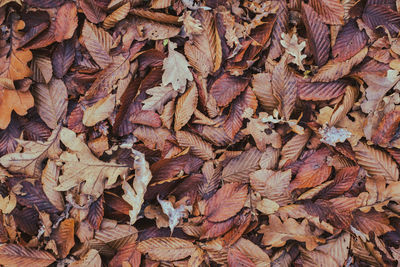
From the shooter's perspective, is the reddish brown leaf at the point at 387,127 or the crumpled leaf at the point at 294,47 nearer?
the reddish brown leaf at the point at 387,127

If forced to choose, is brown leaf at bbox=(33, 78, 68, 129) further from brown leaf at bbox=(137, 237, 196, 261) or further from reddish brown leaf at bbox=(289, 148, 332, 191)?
reddish brown leaf at bbox=(289, 148, 332, 191)

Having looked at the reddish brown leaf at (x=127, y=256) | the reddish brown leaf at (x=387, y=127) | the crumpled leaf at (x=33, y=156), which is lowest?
the reddish brown leaf at (x=127, y=256)

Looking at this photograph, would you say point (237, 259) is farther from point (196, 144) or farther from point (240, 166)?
point (196, 144)

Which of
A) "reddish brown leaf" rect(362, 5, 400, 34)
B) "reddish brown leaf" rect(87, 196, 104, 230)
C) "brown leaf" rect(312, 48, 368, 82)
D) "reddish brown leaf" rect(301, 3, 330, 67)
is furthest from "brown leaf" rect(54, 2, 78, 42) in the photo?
"reddish brown leaf" rect(362, 5, 400, 34)

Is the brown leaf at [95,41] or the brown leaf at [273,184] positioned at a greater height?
the brown leaf at [95,41]

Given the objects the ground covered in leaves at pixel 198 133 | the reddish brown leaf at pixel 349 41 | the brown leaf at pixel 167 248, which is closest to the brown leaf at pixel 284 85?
the ground covered in leaves at pixel 198 133

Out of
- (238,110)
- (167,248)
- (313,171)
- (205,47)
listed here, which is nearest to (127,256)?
(167,248)

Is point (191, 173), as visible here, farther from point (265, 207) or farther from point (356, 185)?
point (356, 185)

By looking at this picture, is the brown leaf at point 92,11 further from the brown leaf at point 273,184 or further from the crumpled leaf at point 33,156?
the brown leaf at point 273,184

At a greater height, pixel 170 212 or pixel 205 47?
pixel 205 47
